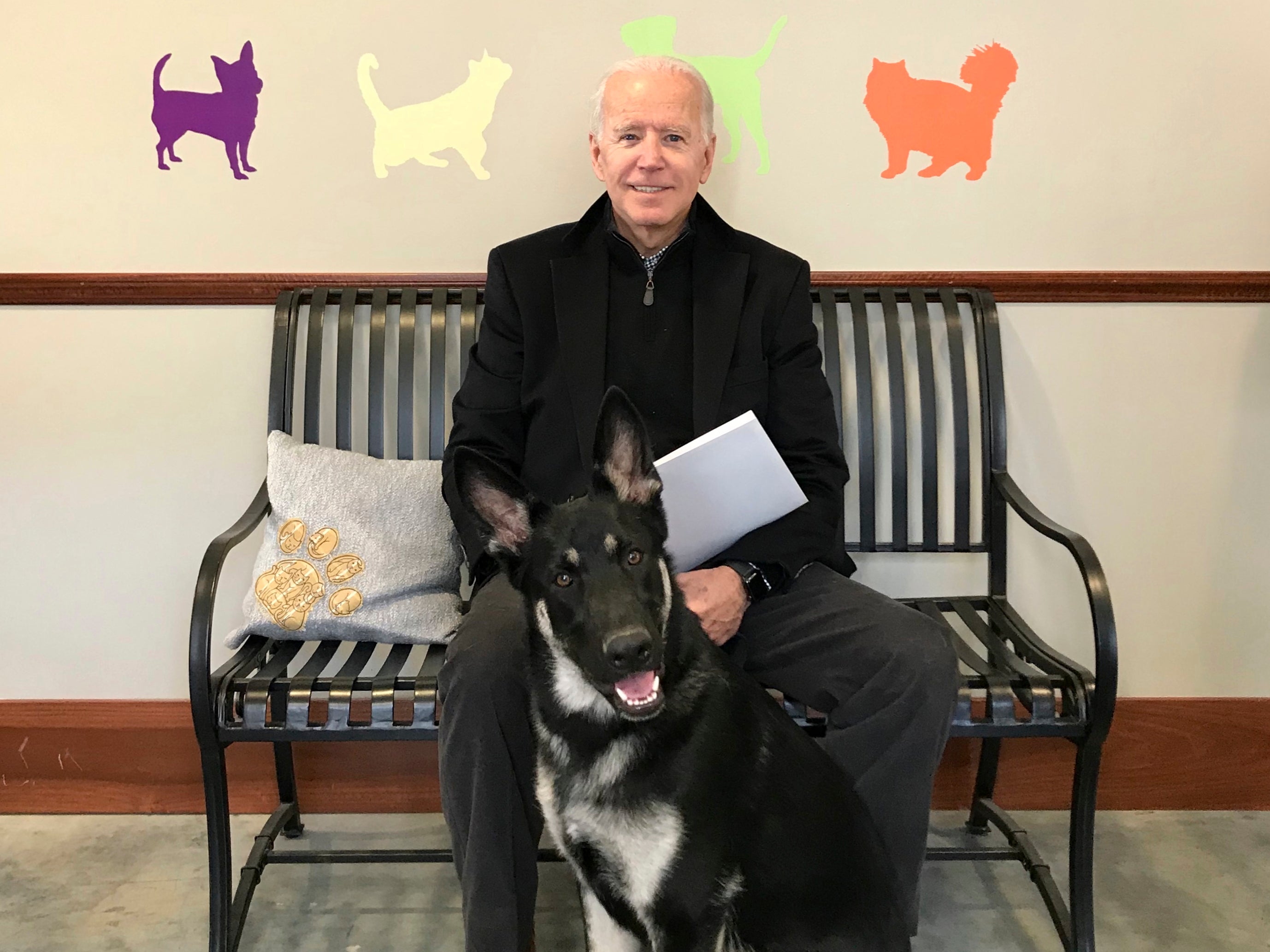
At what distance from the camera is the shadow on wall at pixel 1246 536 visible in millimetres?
2488

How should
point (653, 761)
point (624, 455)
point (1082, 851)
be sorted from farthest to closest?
point (1082, 851) < point (624, 455) < point (653, 761)

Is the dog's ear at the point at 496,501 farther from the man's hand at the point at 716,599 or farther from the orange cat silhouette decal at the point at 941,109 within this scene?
the orange cat silhouette decal at the point at 941,109

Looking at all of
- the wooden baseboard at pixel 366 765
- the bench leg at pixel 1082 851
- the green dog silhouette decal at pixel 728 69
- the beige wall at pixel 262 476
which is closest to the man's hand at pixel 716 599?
the bench leg at pixel 1082 851

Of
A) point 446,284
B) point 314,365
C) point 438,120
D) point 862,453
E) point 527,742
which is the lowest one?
point 527,742

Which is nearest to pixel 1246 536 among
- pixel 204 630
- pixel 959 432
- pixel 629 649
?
pixel 959 432

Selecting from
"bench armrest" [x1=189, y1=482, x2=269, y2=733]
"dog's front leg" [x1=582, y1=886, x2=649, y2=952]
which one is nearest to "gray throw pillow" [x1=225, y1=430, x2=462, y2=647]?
"bench armrest" [x1=189, y1=482, x2=269, y2=733]

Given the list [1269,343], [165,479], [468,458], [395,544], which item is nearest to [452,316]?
[395,544]

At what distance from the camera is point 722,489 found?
5.81 ft

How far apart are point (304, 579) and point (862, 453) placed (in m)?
1.33

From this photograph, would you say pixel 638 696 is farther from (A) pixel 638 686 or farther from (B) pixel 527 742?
(B) pixel 527 742

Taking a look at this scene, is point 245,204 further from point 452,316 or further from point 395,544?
point 395,544

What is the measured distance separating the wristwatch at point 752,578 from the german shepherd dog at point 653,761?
340mm

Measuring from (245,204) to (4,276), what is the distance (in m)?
0.62

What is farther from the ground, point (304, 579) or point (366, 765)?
point (304, 579)
